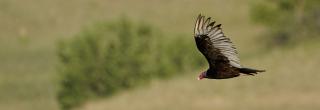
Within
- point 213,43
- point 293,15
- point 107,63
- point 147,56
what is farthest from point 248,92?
point 213,43

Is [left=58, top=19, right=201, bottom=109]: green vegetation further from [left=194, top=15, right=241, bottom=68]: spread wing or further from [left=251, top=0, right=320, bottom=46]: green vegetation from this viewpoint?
[left=194, top=15, right=241, bottom=68]: spread wing

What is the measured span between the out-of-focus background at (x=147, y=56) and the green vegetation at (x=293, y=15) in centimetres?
9

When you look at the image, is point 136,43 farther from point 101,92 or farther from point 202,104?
point 202,104

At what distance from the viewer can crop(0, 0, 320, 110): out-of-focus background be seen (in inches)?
1797

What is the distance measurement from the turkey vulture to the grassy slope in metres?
25.9

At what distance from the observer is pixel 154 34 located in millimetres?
68250

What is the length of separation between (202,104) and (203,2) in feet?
193

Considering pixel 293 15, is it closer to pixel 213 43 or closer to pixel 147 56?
pixel 147 56

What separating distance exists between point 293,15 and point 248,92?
26651 millimetres

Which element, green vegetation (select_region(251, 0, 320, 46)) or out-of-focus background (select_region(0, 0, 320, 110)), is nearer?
out-of-focus background (select_region(0, 0, 320, 110))

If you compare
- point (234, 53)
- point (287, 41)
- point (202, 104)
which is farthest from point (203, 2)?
point (234, 53)

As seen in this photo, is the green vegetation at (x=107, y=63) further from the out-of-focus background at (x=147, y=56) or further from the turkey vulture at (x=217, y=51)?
the turkey vulture at (x=217, y=51)

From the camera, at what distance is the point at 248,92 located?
146 ft

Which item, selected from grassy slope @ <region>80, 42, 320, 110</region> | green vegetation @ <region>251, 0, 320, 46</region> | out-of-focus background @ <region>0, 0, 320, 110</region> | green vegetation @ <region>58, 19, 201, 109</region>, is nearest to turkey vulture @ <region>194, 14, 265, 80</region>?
grassy slope @ <region>80, 42, 320, 110</region>
